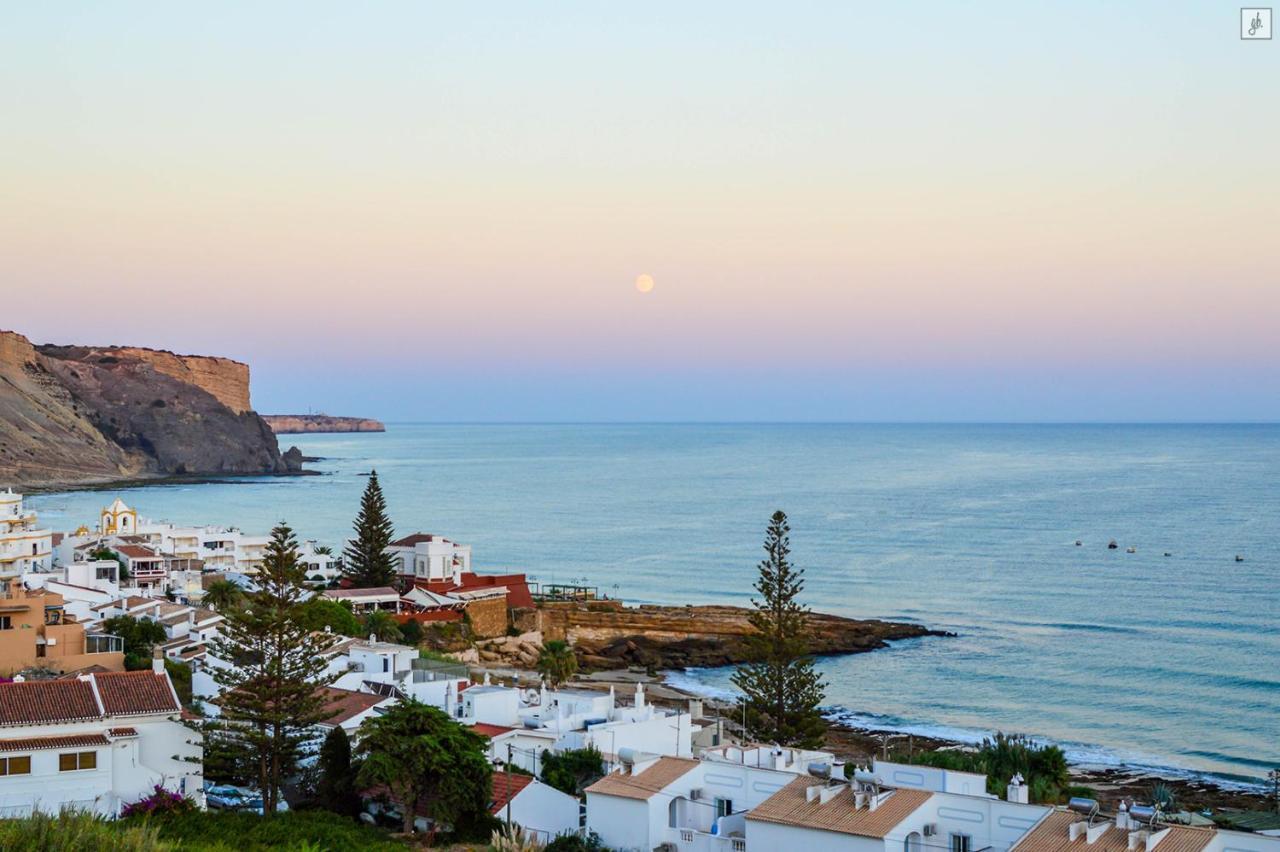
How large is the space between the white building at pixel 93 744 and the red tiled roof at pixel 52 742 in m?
0.01

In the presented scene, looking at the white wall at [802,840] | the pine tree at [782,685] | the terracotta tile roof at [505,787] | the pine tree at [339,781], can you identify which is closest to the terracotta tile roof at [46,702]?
the pine tree at [339,781]

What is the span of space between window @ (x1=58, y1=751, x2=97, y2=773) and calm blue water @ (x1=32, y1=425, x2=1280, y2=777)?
21.5 meters

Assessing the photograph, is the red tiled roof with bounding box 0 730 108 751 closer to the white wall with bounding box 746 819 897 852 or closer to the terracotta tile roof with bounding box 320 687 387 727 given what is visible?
the terracotta tile roof with bounding box 320 687 387 727

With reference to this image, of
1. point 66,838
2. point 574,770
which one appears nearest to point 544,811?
point 574,770

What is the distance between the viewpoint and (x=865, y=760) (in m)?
28.6

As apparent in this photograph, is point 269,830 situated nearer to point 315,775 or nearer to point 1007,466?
point 315,775

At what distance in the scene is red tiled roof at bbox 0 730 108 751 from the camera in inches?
703

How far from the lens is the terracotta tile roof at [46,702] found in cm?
1828

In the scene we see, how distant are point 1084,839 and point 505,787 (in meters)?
9.13

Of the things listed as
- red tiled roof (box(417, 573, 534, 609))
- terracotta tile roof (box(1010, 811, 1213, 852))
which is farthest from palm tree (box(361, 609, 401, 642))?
terracotta tile roof (box(1010, 811, 1213, 852))

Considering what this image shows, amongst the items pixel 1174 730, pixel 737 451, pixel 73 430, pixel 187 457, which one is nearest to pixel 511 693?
pixel 1174 730

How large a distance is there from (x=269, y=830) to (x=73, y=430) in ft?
385

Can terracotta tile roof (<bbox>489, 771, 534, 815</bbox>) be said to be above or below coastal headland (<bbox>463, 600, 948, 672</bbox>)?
above

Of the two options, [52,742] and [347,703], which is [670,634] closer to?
[347,703]
